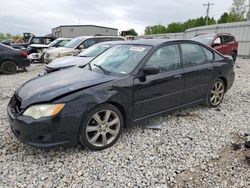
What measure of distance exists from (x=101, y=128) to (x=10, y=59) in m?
7.65

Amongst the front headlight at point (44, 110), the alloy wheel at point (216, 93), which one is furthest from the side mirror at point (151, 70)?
the alloy wheel at point (216, 93)

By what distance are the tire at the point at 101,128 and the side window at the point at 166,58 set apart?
96cm

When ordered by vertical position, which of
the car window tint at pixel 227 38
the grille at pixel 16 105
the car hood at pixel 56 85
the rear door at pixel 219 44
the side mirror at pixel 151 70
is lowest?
the grille at pixel 16 105

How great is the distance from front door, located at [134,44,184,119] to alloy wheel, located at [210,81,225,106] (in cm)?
104

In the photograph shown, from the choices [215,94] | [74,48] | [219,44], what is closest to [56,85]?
[215,94]

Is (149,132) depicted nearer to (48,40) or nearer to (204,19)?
(48,40)

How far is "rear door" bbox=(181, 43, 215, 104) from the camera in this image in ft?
12.2

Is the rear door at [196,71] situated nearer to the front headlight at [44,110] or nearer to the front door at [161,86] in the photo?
the front door at [161,86]

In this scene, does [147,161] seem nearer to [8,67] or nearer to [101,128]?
[101,128]

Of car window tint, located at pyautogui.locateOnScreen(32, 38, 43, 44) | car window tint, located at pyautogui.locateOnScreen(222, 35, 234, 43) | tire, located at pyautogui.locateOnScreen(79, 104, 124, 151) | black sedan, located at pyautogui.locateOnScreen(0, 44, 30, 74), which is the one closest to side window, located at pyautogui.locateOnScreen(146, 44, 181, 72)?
tire, located at pyautogui.locateOnScreen(79, 104, 124, 151)

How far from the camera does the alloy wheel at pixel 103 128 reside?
2.79 m

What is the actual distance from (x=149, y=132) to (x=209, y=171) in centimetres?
111

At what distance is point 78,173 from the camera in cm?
245

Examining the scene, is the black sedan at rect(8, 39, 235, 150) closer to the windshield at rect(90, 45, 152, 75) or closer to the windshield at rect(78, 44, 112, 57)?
the windshield at rect(90, 45, 152, 75)
